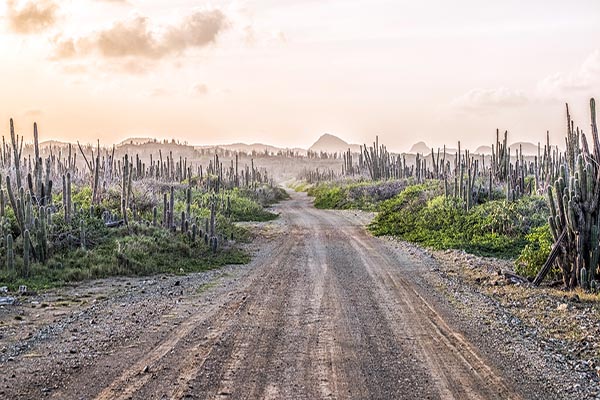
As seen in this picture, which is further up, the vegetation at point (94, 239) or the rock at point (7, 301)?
the vegetation at point (94, 239)

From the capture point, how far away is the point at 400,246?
18375mm

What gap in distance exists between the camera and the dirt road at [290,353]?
6.12m

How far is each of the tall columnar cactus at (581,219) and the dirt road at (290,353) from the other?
2928mm

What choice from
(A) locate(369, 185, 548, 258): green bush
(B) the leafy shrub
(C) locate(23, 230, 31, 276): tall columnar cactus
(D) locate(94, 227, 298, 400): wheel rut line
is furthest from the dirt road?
(B) the leafy shrub

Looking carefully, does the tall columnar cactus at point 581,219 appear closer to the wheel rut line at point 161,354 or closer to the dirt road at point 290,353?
the dirt road at point 290,353

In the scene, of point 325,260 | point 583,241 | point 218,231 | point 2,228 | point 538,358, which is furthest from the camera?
point 218,231

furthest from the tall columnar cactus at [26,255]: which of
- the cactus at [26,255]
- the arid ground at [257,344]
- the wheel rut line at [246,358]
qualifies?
the wheel rut line at [246,358]

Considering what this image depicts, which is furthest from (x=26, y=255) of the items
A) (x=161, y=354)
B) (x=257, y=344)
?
(x=257, y=344)

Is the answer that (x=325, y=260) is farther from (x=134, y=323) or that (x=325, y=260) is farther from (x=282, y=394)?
(x=282, y=394)

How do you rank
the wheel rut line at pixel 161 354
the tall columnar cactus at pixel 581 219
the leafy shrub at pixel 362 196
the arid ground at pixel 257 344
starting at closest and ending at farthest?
the wheel rut line at pixel 161 354, the arid ground at pixel 257 344, the tall columnar cactus at pixel 581 219, the leafy shrub at pixel 362 196

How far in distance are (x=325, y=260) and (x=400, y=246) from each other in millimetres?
3905

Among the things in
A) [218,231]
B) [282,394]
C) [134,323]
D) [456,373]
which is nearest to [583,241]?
[456,373]

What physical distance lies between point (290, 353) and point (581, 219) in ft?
22.2

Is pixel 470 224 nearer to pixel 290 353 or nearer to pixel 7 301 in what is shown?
pixel 290 353
